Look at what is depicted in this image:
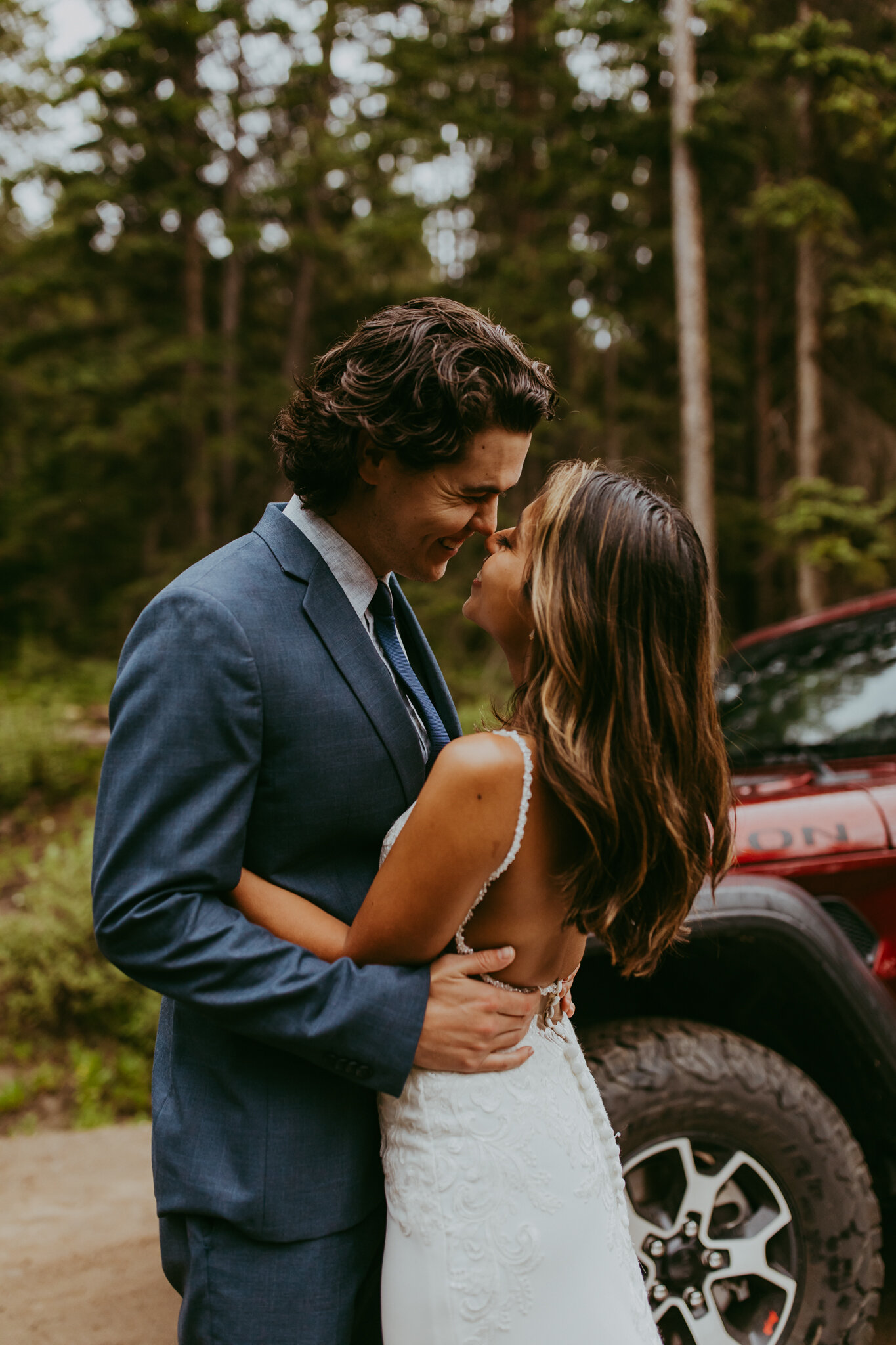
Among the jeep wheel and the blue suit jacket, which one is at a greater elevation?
the blue suit jacket

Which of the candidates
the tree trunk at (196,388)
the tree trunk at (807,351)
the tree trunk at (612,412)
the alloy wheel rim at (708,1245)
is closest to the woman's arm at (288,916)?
the alloy wheel rim at (708,1245)

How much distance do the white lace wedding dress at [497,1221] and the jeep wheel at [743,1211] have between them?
2.22 ft

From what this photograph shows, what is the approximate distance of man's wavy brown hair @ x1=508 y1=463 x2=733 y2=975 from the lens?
4.80 ft

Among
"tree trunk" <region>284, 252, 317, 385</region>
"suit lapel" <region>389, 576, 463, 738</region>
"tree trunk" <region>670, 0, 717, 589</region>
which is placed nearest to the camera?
"suit lapel" <region>389, 576, 463, 738</region>

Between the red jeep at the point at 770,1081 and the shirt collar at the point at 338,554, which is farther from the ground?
the shirt collar at the point at 338,554

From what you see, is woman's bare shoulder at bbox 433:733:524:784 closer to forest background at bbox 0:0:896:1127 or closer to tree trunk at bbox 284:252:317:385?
forest background at bbox 0:0:896:1127

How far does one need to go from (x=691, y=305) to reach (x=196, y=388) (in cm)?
657

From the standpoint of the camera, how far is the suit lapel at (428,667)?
1.90 metres

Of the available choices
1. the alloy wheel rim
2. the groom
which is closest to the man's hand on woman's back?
the groom

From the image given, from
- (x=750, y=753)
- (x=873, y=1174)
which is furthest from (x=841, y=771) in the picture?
(x=873, y=1174)

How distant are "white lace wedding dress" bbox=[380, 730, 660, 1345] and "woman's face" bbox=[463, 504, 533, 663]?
276 mm

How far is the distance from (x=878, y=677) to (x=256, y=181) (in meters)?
14.8

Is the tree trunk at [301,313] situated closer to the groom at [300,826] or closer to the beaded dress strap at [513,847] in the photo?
the groom at [300,826]

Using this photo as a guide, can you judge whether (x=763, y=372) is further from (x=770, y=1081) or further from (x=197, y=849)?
(x=197, y=849)
